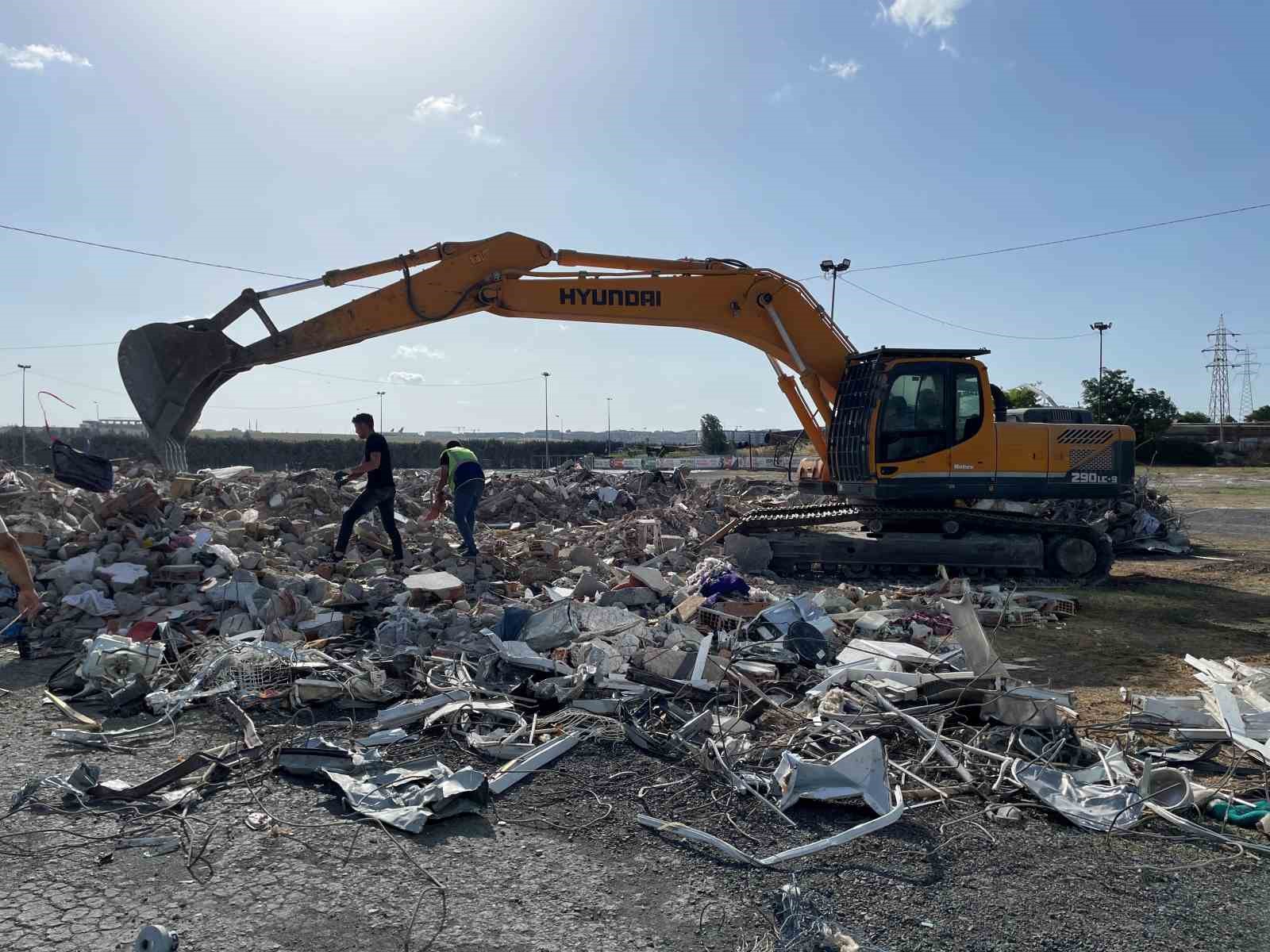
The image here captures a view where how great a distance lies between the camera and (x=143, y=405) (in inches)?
367

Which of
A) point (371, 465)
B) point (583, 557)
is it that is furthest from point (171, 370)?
point (583, 557)

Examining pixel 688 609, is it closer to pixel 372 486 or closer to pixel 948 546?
pixel 372 486

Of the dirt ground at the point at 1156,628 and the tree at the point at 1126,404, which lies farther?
the tree at the point at 1126,404

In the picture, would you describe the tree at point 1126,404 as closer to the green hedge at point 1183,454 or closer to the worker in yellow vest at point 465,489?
the green hedge at point 1183,454

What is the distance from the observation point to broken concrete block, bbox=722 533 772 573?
1138 cm

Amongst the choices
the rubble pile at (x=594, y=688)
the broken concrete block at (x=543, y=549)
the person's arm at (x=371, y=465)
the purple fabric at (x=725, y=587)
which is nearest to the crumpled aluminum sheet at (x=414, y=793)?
the rubble pile at (x=594, y=688)

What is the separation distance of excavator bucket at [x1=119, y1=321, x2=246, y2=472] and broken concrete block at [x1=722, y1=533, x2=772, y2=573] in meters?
6.25

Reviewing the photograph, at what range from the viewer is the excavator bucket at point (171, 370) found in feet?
30.3

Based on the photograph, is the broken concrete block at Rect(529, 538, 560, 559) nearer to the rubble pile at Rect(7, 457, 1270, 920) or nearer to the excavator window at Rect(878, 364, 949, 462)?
the rubble pile at Rect(7, 457, 1270, 920)

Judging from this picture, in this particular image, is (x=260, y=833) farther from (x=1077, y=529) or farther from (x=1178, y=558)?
(x=1178, y=558)

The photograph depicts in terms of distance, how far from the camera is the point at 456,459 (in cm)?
1009

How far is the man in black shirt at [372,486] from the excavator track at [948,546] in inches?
185

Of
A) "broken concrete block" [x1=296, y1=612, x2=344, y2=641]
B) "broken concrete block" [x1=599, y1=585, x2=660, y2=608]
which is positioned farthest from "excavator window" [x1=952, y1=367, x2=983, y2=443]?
"broken concrete block" [x1=296, y1=612, x2=344, y2=641]

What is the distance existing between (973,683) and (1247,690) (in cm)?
190
